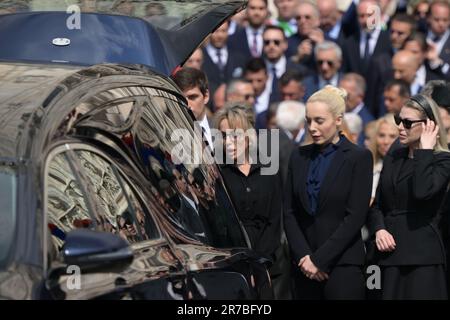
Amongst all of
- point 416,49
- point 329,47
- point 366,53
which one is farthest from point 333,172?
point 366,53

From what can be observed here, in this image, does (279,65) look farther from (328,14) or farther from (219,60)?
(328,14)

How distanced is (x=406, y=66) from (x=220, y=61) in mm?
2297

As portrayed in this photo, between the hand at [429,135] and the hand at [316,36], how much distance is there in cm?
628

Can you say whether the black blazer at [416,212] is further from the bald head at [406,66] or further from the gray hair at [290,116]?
the bald head at [406,66]

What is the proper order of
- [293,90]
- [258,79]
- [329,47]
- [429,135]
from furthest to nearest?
[329,47], [258,79], [293,90], [429,135]

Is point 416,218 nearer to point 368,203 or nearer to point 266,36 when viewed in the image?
point 368,203

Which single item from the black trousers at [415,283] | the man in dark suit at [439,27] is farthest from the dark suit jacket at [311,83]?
the black trousers at [415,283]

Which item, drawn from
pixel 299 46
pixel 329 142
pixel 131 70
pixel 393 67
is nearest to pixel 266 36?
pixel 299 46

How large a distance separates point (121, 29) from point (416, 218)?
2.31 metres

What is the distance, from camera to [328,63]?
13094 millimetres

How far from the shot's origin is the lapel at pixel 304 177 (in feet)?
27.2

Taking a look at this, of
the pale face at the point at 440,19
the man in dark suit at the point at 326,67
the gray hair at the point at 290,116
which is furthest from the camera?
the pale face at the point at 440,19

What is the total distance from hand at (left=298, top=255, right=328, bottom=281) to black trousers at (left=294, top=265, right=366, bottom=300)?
7 cm
